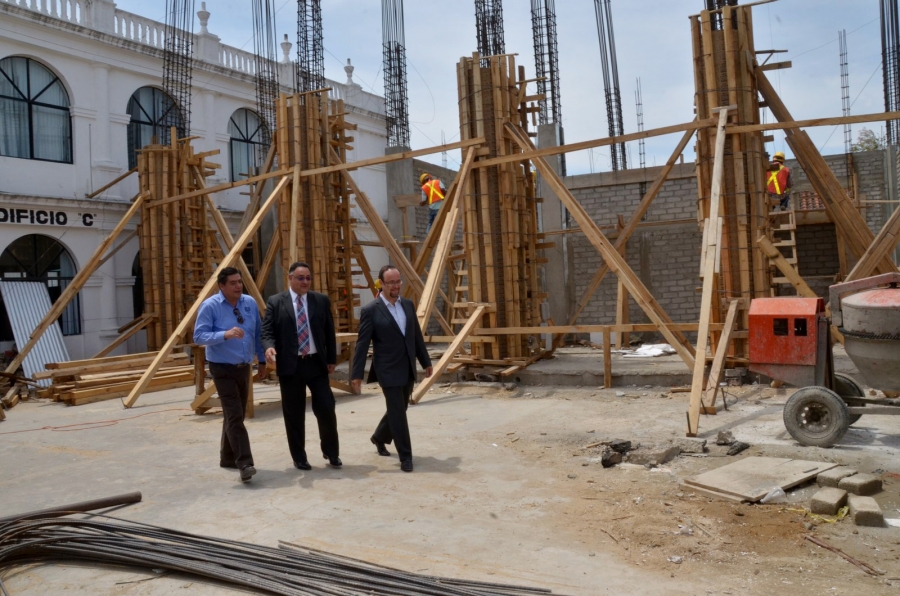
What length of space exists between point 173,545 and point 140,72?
16422 mm

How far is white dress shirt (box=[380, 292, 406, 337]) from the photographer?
5980 mm

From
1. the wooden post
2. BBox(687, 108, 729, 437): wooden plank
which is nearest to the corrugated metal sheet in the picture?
the wooden post

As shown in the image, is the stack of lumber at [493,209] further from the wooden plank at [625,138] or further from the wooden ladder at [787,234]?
the wooden ladder at [787,234]

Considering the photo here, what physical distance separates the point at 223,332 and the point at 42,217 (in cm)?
1190

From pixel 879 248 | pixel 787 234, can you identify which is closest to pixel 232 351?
pixel 879 248

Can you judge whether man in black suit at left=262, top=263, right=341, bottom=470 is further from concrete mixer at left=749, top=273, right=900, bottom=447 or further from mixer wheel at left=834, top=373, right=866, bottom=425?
mixer wheel at left=834, top=373, right=866, bottom=425

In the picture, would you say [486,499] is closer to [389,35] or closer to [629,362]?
[629,362]

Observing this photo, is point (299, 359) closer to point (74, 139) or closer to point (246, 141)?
point (74, 139)

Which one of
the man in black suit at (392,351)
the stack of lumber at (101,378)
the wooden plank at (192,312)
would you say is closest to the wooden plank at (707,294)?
the man in black suit at (392,351)

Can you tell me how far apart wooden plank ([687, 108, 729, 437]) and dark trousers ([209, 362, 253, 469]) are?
3.81 meters

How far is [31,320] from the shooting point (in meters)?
14.2

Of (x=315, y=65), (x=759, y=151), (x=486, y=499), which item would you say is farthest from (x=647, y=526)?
(x=315, y=65)

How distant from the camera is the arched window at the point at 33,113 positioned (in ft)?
49.8

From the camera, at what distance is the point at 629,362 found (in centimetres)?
1122
